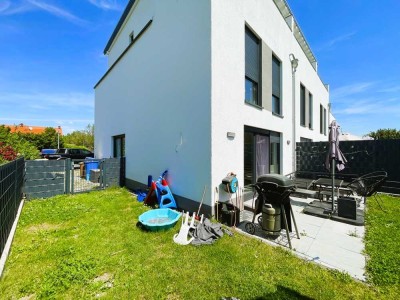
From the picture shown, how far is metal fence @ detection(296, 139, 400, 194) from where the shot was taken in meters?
7.85

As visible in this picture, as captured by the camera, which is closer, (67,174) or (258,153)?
(258,153)

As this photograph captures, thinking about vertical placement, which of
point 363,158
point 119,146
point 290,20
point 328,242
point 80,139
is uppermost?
point 290,20

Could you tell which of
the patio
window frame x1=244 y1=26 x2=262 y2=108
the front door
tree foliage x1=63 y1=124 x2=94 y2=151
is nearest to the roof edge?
window frame x1=244 y1=26 x2=262 y2=108

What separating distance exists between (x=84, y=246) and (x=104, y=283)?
4.36 feet

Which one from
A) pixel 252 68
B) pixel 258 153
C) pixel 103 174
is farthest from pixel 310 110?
pixel 103 174

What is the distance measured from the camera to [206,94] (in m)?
4.64

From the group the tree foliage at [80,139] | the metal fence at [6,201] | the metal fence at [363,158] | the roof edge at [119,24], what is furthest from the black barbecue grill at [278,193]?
the tree foliage at [80,139]

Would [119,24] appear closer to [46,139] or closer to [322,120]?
[322,120]

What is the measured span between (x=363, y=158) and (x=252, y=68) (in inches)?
279

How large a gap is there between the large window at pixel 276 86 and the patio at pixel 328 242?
510 cm

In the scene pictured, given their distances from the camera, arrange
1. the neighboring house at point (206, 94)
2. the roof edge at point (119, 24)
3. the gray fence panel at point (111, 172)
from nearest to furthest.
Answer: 1. the neighboring house at point (206, 94)
2. the gray fence panel at point (111, 172)
3. the roof edge at point (119, 24)

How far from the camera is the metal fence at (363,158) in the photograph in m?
7.85

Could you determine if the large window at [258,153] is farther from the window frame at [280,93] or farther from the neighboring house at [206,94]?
the window frame at [280,93]

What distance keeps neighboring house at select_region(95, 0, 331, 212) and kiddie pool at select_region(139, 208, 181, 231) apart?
64 centimetres
